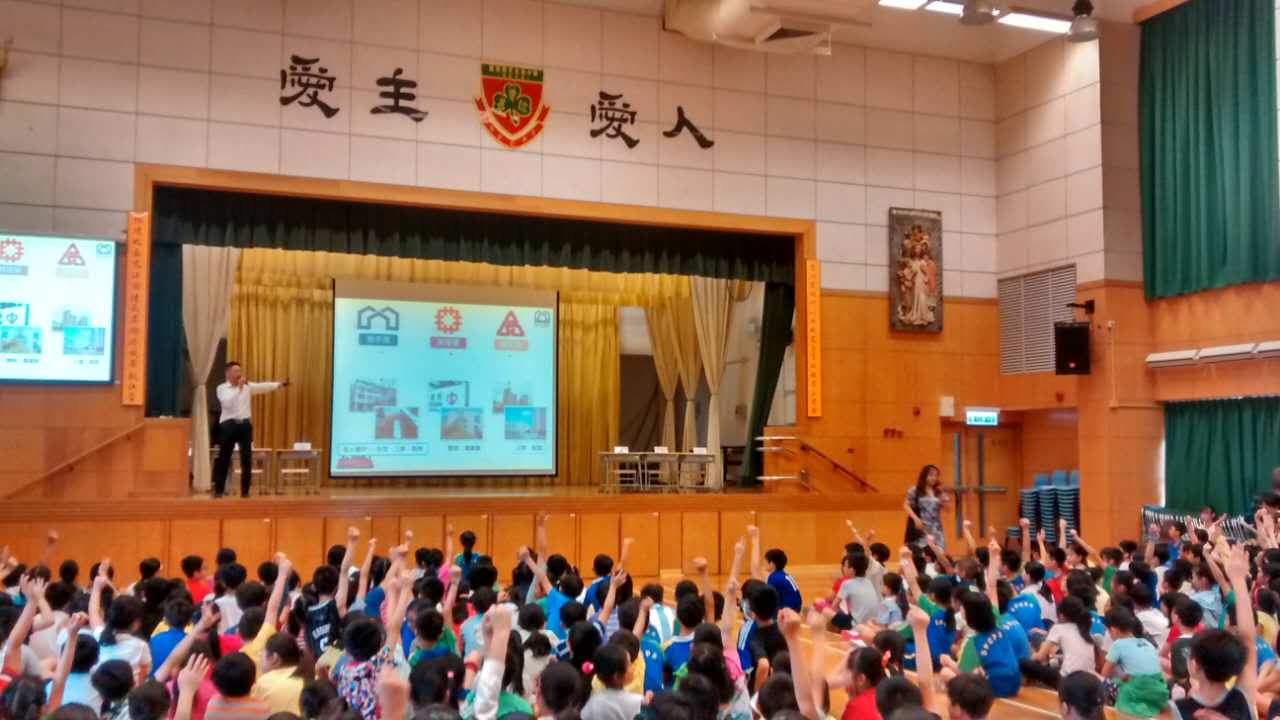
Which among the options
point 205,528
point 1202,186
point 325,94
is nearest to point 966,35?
point 1202,186

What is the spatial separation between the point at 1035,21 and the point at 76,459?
1161 centimetres

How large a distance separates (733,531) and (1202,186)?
22.4ft

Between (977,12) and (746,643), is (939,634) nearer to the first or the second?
(746,643)

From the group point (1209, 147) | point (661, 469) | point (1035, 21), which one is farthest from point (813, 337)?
point (1209, 147)

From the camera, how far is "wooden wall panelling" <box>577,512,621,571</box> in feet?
40.9

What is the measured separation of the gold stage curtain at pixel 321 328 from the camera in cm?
1573

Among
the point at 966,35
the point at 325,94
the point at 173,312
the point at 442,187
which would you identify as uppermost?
the point at 966,35

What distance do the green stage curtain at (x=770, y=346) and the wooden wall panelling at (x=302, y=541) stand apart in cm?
610

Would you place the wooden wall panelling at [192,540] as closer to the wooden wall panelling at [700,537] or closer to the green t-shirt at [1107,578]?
the wooden wall panelling at [700,537]

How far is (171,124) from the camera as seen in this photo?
11.9 m

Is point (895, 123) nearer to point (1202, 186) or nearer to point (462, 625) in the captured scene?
point (1202, 186)

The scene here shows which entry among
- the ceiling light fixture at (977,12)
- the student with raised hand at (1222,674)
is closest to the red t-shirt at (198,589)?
the student with raised hand at (1222,674)

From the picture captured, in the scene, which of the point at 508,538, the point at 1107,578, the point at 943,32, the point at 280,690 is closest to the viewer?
the point at 280,690

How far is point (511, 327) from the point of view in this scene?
47.4 ft
